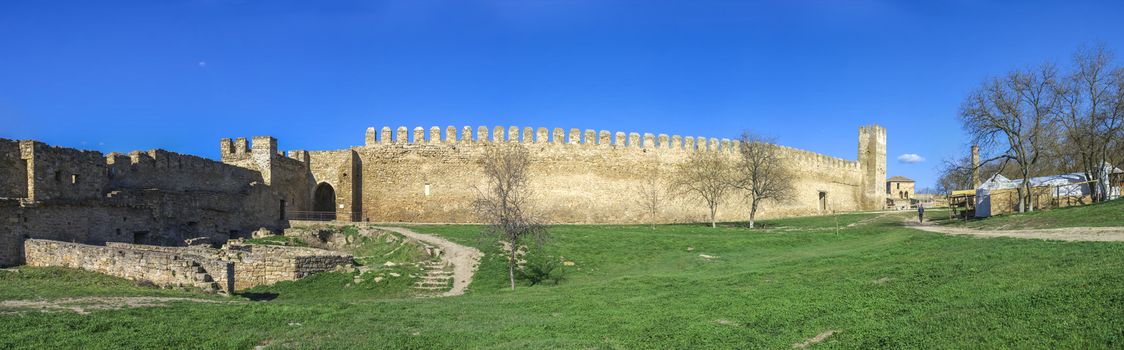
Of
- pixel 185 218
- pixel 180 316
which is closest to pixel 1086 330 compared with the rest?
pixel 180 316

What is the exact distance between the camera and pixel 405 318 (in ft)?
38.2

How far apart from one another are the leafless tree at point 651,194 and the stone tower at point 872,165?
26.5m

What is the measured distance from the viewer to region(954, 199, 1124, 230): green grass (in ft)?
63.1

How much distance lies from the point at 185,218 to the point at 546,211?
56.6 feet

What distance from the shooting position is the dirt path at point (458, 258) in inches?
743

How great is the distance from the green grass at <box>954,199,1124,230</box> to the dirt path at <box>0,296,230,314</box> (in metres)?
23.5

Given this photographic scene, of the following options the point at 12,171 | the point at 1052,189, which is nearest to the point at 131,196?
the point at 12,171

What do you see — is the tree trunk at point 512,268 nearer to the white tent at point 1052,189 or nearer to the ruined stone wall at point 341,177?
the ruined stone wall at point 341,177

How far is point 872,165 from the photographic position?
56.2 meters

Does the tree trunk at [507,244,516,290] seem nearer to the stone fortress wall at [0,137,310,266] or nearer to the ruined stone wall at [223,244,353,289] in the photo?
the ruined stone wall at [223,244,353,289]

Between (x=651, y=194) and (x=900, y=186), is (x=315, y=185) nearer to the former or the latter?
(x=651, y=194)

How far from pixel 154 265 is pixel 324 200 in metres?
21.5

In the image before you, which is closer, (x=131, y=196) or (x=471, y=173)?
(x=131, y=196)

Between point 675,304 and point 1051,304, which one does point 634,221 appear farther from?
point 1051,304
